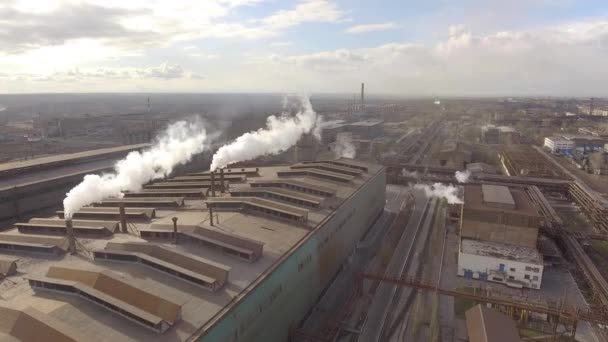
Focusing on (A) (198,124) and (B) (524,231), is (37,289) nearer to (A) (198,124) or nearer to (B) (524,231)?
(B) (524,231)

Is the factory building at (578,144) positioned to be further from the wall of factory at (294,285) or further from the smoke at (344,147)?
the wall of factory at (294,285)

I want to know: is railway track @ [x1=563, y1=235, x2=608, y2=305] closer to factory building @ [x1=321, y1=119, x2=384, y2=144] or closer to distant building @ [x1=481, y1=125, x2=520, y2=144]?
factory building @ [x1=321, y1=119, x2=384, y2=144]

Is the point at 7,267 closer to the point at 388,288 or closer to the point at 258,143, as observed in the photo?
the point at 388,288

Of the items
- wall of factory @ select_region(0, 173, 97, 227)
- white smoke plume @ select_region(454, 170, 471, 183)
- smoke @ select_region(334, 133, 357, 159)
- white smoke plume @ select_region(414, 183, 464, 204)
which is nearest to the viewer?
wall of factory @ select_region(0, 173, 97, 227)

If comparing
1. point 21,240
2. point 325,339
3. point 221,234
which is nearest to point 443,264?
point 325,339

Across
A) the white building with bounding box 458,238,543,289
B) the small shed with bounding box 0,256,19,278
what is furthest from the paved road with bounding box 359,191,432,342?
the small shed with bounding box 0,256,19,278

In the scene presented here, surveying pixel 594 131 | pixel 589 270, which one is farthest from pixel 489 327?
pixel 594 131
